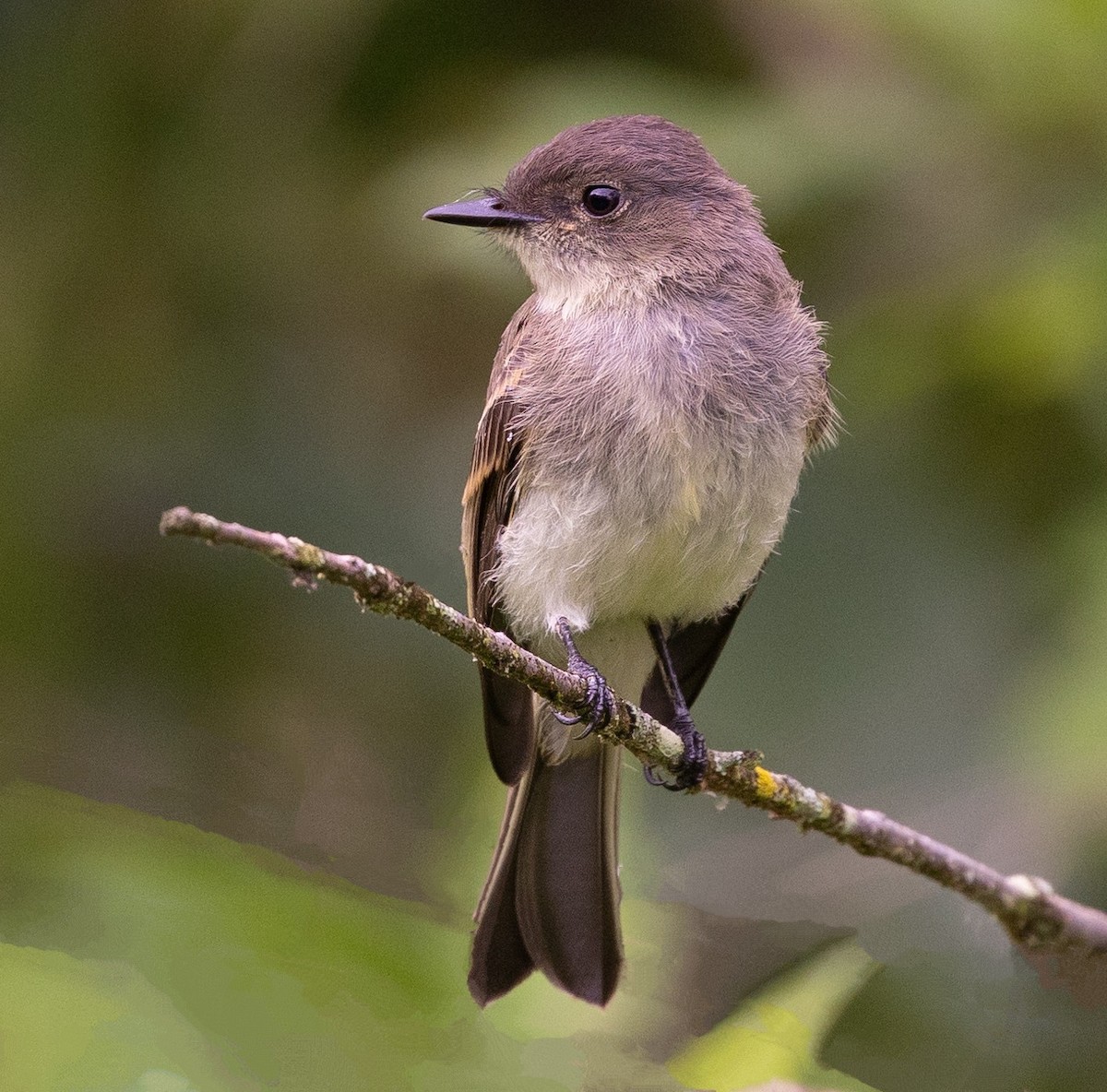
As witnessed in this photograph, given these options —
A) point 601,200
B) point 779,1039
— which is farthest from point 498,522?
point 779,1039

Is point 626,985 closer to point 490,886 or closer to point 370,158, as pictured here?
point 490,886

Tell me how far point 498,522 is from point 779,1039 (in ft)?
3.85

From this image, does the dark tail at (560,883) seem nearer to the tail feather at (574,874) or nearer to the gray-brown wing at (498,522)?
the tail feather at (574,874)

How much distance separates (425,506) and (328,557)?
1.92 m

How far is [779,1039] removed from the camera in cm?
235

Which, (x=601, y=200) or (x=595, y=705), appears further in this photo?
(x=601, y=200)

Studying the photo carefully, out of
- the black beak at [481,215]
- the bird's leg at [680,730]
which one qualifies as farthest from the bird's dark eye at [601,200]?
the bird's leg at [680,730]

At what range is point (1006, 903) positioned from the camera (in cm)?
250

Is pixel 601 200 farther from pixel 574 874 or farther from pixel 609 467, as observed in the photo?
pixel 574 874

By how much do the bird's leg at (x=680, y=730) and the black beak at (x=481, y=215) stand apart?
0.91 metres

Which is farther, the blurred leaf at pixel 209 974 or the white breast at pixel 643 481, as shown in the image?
the white breast at pixel 643 481

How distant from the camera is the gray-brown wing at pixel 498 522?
298 cm

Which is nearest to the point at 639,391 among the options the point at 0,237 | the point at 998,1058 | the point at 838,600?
the point at 838,600

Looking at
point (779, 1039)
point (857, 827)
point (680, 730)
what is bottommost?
point (779, 1039)
